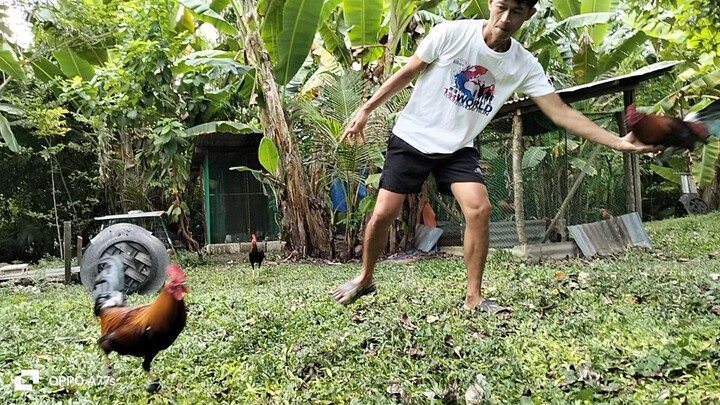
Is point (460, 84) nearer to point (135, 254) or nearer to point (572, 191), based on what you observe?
point (135, 254)

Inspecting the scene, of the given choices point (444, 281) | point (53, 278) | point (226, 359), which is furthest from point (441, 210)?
point (226, 359)

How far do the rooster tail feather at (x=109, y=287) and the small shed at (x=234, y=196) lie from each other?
9809 millimetres

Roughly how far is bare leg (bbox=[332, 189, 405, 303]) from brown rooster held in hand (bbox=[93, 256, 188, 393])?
A: 4.31 ft

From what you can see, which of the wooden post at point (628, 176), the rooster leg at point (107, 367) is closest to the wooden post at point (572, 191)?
the wooden post at point (628, 176)

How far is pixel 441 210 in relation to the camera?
419 inches

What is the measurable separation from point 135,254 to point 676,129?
537 centimetres

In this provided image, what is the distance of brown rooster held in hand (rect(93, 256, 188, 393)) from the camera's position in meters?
2.19

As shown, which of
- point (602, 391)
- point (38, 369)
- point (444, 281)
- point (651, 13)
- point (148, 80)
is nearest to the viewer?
point (602, 391)

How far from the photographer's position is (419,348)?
9.88 ft

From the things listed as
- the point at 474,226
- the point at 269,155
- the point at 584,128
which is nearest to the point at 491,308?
the point at 474,226

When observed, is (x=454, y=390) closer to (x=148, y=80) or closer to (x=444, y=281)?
(x=444, y=281)

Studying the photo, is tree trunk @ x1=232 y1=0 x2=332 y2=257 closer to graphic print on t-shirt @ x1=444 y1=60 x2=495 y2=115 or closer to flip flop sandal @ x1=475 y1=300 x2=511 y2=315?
flip flop sandal @ x1=475 y1=300 x2=511 y2=315

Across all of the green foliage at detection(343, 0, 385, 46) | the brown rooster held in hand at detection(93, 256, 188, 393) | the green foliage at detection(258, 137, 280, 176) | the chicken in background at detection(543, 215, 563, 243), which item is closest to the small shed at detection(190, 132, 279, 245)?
the green foliage at detection(258, 137, 280, 176)

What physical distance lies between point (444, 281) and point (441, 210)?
510 cm
